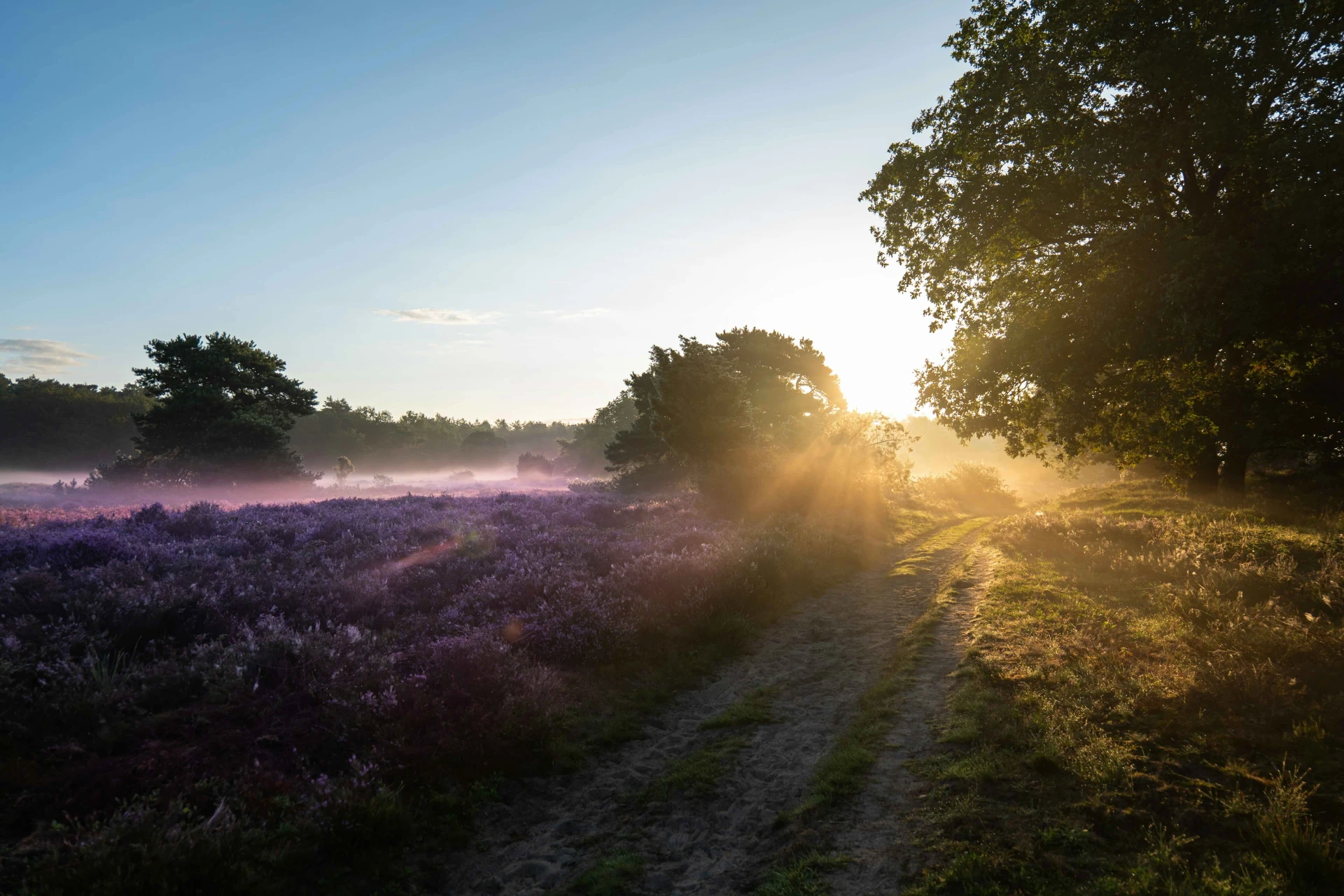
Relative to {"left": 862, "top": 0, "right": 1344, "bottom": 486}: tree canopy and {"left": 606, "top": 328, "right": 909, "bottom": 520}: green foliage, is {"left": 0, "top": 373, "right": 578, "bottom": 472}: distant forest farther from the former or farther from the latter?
{"left": 862, "top": 0, "right": 1344, "bottom": 486}: tree canopy

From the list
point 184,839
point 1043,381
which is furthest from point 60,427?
point 1043,381

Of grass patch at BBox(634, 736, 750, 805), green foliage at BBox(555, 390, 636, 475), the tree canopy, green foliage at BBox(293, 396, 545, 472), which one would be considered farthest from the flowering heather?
green foliage at BBox(293, 396, 545, 472)

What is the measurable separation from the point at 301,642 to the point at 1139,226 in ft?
58.2

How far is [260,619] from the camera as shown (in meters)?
8.44

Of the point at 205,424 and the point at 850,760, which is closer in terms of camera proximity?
the point at 850,760

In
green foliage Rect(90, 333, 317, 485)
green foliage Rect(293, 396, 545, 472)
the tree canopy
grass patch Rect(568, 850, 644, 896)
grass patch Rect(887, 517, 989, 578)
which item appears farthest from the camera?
green foliage Rect(293, 396, 545, 472)

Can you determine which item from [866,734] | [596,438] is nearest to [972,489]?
[596,438]

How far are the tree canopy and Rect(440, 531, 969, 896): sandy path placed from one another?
27.4 ft

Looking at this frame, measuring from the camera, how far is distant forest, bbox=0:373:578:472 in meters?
58.5

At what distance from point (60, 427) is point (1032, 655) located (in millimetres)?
88410

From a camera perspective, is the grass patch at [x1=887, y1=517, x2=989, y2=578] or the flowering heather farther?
the grass patch at [x1=887, y1=517, x2=989, y2=578]

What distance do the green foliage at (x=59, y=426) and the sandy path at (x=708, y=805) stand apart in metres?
74.3

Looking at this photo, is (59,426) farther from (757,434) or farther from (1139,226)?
(1139,226)

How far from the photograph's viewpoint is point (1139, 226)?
12328 millimetres
